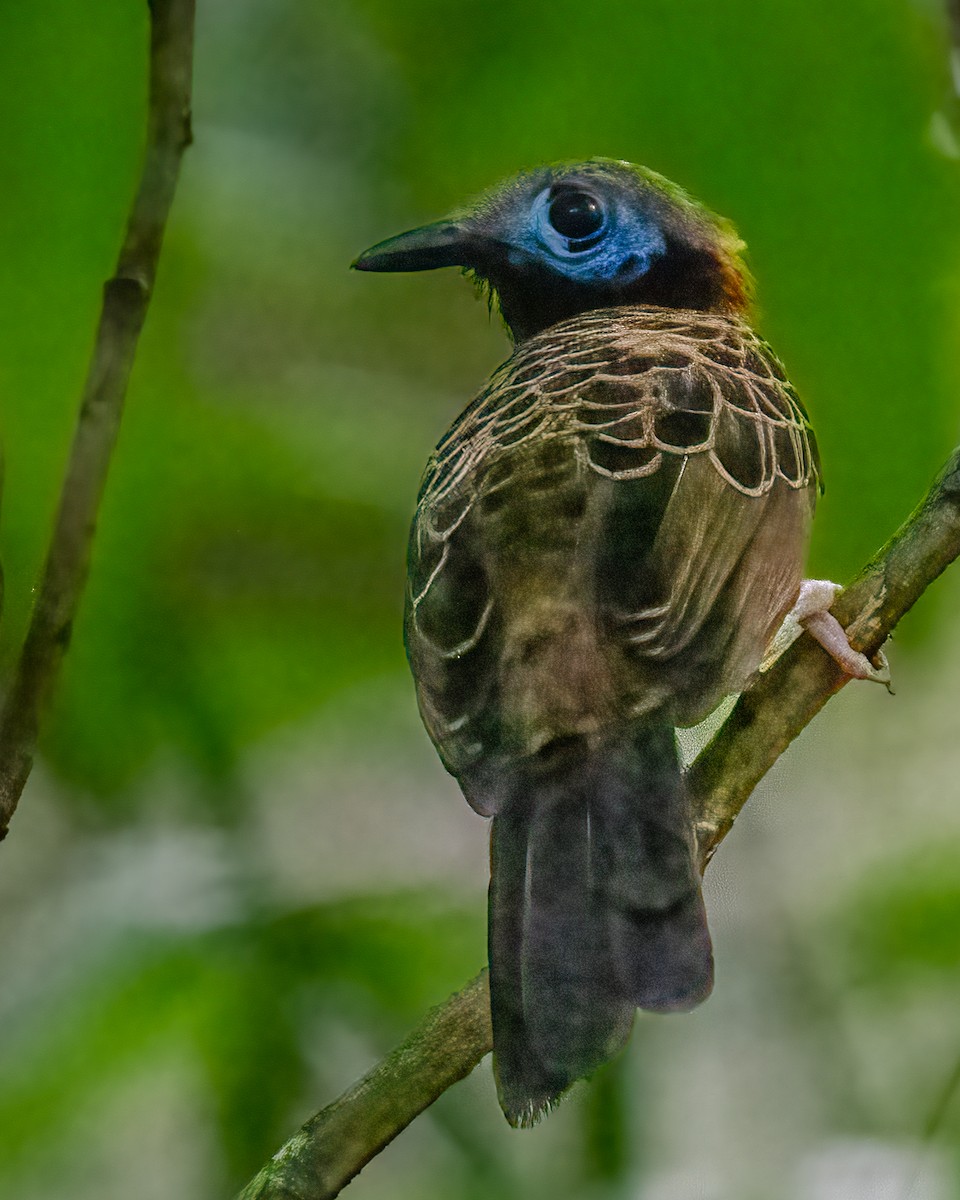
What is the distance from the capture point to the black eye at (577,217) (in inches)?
38.7

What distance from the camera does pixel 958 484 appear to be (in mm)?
889

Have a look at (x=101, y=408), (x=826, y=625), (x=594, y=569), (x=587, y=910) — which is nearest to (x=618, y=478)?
(x=594, y=569)

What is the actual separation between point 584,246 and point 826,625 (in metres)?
0.35

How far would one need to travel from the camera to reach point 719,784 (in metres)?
0.92

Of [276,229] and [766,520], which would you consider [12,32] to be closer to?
[276,229]

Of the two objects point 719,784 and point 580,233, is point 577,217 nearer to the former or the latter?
point 580,233

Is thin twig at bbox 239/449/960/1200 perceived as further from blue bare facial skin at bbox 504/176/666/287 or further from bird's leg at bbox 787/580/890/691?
blue bare facial skin at bbox 504/176/666/287

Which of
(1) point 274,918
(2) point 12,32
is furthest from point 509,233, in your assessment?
(1) point 274,918

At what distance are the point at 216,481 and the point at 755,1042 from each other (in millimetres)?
627

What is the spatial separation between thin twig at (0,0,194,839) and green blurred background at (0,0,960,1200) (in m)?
0.02

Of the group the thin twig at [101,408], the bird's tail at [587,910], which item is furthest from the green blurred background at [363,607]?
the bird's tail at [587,910]

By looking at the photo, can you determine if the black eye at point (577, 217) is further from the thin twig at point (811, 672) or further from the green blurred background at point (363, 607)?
the thin twig at point (811, 672)

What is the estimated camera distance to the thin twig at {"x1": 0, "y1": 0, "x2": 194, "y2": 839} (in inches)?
40.4

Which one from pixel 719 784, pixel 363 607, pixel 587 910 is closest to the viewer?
pixel 587 910
